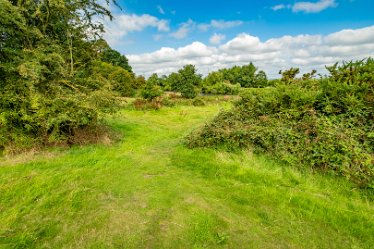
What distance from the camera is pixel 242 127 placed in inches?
242

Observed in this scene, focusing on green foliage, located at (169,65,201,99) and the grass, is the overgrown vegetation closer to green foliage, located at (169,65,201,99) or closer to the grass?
the grass

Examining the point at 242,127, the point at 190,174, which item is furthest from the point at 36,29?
the point at 242,127

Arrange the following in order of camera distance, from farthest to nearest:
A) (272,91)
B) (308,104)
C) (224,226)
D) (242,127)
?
(272,91) → (242,127) → (308,104) → (224,226)

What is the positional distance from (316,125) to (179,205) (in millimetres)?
3759

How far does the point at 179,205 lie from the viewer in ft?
12.0

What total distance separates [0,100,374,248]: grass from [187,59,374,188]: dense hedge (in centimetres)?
37

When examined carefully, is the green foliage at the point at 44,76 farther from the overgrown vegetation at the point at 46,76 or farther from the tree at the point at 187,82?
the tree at the point at 187,82

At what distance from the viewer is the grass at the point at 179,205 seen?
9.44ft

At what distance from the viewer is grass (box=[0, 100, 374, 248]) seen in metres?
2.88

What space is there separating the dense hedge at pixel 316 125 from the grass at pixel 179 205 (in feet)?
1.21

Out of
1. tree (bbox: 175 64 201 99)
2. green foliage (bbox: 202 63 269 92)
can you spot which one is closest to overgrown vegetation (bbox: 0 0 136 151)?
tree (bbox: 175 64 201 99)

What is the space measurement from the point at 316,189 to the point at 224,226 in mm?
2229

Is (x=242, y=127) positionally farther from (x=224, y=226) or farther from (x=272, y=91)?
(x=224, y=226)

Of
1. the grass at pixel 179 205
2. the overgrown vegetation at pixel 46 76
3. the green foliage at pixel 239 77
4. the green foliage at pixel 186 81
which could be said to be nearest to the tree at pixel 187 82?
the green foliage at pixel 186 81
